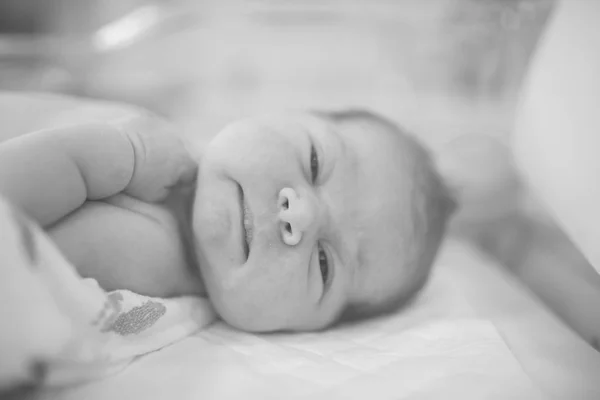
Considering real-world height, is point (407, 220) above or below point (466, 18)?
below

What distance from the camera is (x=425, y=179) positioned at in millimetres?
947

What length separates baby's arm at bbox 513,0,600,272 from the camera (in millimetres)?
792

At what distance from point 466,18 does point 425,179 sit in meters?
0.90

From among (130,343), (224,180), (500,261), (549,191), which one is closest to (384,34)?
(500,261)

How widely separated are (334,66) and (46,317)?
1.45 metres

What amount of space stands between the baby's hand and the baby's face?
A: 0.06m

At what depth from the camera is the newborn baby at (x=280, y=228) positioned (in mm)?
804

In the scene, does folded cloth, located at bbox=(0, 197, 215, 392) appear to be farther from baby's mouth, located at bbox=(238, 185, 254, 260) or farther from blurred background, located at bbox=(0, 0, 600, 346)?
blurred background, located at bbox=(0, 0, 600, 346)

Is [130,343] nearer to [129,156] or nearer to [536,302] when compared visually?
[129,156]

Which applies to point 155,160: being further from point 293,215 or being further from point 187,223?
point 293,215

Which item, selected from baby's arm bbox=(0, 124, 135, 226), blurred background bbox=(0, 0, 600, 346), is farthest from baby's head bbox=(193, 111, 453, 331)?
blurred background bbox=(0, 0, 600, 346)

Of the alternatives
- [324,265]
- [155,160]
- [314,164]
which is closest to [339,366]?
[324,265]

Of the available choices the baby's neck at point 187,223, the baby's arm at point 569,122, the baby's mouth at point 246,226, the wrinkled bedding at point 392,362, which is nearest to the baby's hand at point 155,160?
the baby's neck at point 187,223

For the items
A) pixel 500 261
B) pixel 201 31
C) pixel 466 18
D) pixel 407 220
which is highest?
pixel 466 18
